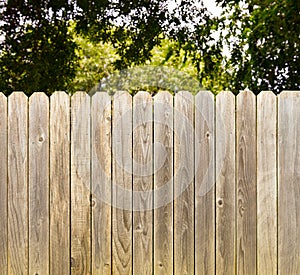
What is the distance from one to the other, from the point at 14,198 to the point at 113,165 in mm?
618

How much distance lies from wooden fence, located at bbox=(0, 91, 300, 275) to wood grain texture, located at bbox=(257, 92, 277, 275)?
3.2 inches

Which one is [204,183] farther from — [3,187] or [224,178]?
[3,187]

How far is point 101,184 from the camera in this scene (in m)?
3.62

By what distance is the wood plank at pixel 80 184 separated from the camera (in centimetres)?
361

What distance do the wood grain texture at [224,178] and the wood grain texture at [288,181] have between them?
0.29 meters

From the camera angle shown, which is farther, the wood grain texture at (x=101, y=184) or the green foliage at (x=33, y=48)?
the green foliage at (x=33, y=48)

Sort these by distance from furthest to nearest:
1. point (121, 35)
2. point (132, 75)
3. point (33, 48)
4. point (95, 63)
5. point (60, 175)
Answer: point (95, 63)
point (132, 75)
point (121, 35)
point (33, 48)
point (60, 175)

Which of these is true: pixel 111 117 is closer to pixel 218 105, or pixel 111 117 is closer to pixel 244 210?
pixel 218 105

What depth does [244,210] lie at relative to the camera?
3.66 metres

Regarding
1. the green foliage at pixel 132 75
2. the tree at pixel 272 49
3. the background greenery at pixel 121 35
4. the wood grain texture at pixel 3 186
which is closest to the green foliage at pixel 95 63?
the green foliage at pixel 132 75

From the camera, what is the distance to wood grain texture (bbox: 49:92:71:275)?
3613mm

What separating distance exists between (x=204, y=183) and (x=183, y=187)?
0.13 m

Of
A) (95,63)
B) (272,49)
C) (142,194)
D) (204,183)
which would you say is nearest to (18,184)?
(142,194)

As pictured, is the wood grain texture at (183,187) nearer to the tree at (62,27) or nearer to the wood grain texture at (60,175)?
the wood grain texture at (60,175)
